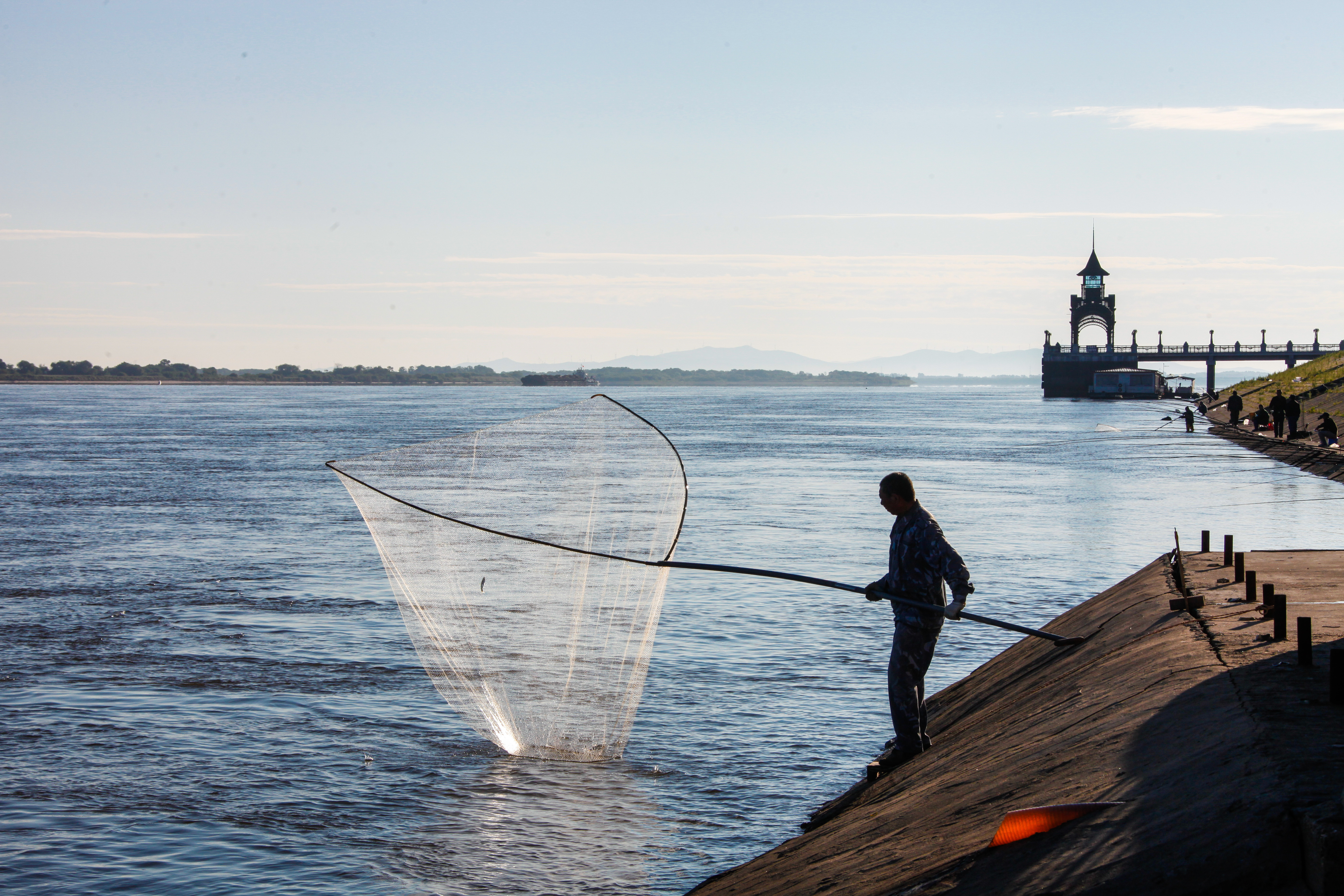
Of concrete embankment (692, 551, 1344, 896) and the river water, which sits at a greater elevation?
concrete embankment (692, 551, 1344, 896)

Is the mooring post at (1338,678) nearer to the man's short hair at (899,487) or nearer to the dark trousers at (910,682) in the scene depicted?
the dark trousers at (910,682)

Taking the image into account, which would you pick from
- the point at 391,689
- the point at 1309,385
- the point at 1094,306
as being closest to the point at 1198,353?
the point at 1094,306

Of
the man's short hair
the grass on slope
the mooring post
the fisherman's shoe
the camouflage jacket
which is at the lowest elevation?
the fisherman's shoe

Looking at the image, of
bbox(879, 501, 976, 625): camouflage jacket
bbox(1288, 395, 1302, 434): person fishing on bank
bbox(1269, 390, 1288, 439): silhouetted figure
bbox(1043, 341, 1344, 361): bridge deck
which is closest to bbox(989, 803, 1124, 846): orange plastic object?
bbox(879, 501, 976, 625): camouflage jacket

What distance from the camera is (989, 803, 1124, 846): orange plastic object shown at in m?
5.79

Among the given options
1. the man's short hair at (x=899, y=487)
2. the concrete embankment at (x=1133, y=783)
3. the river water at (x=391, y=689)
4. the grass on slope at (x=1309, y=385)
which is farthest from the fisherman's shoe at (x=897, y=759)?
the grass on slope at (x=1309, y=385)

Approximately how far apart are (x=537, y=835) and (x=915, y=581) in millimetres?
3816

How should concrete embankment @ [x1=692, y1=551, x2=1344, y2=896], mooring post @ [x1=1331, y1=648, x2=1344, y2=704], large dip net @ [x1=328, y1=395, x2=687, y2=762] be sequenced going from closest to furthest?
concrete embankment @ [x1=692, y1=551, x2=1344, y2=896]
mooring post @ [x1=1331, y1=648, x2=1344, y2=704]
large dip net @ [x1=328, y1=395, x2=687, y2=762]

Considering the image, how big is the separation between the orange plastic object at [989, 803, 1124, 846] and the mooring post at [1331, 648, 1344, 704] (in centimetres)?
192

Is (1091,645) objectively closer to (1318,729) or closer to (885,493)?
(885,493)

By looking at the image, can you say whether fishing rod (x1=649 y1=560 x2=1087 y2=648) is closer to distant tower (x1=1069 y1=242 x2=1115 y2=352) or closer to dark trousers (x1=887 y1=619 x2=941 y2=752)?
dark trousers (x1=887 y1=619 x2=941 y2=752)

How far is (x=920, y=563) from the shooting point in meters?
8.47

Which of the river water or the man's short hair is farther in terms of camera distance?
the river water

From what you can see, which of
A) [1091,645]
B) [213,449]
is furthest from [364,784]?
[213,449]
